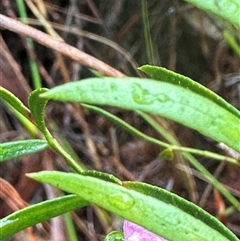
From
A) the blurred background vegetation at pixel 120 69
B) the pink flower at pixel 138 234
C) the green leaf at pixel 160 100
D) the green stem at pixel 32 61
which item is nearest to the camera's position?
the green leaf at pixel 160 100

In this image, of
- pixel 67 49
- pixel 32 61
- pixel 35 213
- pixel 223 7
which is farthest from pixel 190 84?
pixel 32 61

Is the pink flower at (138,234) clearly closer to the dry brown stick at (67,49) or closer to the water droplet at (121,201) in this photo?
the water droplet at (121,201)

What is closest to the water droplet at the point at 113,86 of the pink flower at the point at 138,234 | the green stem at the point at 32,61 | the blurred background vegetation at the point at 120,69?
the pink flower at the point at 138,234

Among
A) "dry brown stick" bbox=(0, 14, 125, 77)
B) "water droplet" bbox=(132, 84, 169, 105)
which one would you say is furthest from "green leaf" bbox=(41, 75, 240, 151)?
"dry brown stick" bbox=(0, 14, 125, 77)

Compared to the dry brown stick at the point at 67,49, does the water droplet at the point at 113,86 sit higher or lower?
higher

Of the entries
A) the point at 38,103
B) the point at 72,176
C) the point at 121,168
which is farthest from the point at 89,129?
the point at 72,176

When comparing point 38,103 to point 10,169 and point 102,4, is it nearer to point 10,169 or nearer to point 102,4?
point 10,169

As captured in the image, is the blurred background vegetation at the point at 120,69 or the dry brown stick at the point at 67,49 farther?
the blurred background vegetation at the point at 120,69

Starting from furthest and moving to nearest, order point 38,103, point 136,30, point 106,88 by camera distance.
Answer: point 136,30
point 38,103
point 106,88

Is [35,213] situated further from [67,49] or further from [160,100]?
[67,49]
